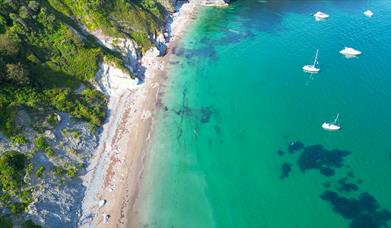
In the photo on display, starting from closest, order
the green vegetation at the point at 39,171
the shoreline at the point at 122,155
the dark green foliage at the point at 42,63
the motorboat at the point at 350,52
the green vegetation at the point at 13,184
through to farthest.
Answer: the green vegetation at the point at 13,184 → the green vegetation at the point at 39,171 → the shoreline at the point at 122,155 → the dark green foliage at the point at 42,63 → the motorboat at the point at 350,52

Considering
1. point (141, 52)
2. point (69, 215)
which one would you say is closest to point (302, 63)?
point (141, 52)

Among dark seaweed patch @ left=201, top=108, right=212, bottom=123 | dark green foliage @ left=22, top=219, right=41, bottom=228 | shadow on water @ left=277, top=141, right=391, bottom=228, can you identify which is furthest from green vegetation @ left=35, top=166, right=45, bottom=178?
shadow on water @ left=277, top=141, right=391, bottom=228

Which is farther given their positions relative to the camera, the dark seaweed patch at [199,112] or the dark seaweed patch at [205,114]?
the dark seaweed patch at [199,112]

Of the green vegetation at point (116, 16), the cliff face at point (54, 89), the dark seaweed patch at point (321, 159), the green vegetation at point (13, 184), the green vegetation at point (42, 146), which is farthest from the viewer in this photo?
the green vegetation at point (116, 16)

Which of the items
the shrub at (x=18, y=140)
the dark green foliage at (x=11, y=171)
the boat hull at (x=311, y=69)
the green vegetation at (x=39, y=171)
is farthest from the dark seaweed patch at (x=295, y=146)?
the shrub at (x=18, y=140)

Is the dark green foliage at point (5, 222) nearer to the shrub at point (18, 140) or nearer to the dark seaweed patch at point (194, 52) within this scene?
the shrub at point (18, 140)

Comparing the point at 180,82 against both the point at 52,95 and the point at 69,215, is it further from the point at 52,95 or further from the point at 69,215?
the point at 69,215

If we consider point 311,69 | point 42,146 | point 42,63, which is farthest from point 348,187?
point 42,63
